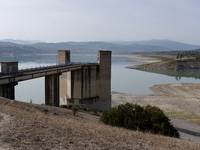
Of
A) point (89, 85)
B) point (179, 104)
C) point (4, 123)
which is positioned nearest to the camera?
point (4, 123)

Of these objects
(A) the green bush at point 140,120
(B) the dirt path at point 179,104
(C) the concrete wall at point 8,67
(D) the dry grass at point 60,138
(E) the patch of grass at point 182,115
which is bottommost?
(E) the patch of grass at point 182,115

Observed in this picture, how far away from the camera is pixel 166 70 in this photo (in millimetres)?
92375

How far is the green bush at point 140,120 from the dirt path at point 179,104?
5713 millimetres

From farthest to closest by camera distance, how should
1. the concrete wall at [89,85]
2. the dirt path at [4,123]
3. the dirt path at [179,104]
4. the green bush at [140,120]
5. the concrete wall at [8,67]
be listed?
the concrete wall at [89,85] < the dirt path at [179,104] < the concrete wall at [8,67] < the green bush at [140,120] < the dirt path at [4,123]

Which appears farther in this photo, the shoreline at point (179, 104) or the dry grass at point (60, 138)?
the shoreline at point (179, 104)

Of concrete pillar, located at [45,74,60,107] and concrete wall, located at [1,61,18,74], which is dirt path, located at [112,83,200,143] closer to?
concrete pillar, located at [45,74,60,107]

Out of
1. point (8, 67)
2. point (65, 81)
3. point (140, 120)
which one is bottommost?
point (140, 120)

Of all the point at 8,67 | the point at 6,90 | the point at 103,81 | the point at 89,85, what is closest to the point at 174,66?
the point at 103,81

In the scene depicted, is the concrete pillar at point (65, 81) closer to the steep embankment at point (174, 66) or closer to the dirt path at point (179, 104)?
the dirt path at point (179, 104)

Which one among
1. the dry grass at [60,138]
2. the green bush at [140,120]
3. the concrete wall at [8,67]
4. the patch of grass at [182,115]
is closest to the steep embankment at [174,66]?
the patch of grass at [182,115]

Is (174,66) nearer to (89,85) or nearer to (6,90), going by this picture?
(89,85)

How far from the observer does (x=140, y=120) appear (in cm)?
1561

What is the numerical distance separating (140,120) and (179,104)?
2290 centimetres

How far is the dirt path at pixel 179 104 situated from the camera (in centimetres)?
2358
